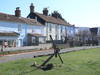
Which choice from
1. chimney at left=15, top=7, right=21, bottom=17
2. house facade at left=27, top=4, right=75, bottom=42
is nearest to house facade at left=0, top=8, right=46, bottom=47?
chimney at left=15, top=7, right=21, bottom=17

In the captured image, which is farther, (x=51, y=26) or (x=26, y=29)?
(x=51, y=26)

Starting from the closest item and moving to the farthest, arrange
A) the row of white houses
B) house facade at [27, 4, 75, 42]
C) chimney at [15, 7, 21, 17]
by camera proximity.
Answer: the row of white houses < chimney at [15, 7, 21, 17] < house facade at [27, 4, 75, 42]

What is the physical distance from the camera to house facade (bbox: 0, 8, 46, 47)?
46.2m

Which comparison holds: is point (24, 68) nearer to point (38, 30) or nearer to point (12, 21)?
point (12, 21)

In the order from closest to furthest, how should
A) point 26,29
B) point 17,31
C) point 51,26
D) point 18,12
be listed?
point 17,31, point 26,29, point 18,12, point 51,26

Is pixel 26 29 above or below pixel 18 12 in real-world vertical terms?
below

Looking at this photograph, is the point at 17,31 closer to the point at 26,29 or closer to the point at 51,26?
the point at 26,29

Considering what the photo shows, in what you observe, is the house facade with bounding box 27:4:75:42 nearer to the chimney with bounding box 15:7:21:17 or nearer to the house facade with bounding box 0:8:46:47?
the house facade with bounding box 0:8:46:47

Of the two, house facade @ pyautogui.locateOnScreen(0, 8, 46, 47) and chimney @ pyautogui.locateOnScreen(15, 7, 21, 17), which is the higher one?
chimney @ pyautogui.locateOnScreen(15, 7, 21, 17)

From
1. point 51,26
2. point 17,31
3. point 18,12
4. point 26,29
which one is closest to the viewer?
point 17,31

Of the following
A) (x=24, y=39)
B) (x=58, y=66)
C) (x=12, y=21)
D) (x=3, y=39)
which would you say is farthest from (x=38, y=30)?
(x=58, y=66)

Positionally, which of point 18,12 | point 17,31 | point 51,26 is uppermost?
point 18,12

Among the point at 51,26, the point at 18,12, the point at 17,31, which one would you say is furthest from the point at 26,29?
the point at 51,26

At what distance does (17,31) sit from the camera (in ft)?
170
